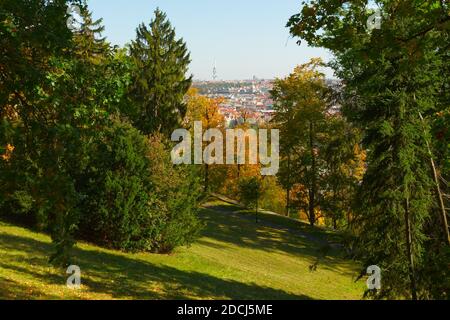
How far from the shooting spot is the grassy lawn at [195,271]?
538 inches

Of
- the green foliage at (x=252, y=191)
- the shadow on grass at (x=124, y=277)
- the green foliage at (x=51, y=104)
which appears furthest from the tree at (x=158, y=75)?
the green foliage at (x=51, y=104)

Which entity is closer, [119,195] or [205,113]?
[119,195]

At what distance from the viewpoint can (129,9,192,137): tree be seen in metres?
35.0

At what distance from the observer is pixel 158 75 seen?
35.6m

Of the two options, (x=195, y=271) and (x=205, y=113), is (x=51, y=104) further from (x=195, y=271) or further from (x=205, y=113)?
(x=205, y=113)

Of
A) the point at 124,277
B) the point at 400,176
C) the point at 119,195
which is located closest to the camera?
the point at 400,176

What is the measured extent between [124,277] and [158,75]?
868 inches

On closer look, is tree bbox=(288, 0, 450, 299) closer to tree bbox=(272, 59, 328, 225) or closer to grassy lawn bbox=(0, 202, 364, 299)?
grassy lawn bbox=(0, 202, 364, 299)

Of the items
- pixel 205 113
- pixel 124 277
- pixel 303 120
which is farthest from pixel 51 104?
pixel 205 113

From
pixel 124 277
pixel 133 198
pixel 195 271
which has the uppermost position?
pixel 133 198

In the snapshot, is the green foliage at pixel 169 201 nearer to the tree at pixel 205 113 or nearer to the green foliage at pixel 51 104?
the green foliage at pixel 51 104

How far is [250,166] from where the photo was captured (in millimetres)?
63719

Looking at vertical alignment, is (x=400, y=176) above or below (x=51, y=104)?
below

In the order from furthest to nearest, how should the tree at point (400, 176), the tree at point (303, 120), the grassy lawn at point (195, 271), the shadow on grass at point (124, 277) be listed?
the tree at point (303, 120), the tree at point (400, 176), the shadow on grass at point (124, 277), the grassy lawn at point (195, 271)
